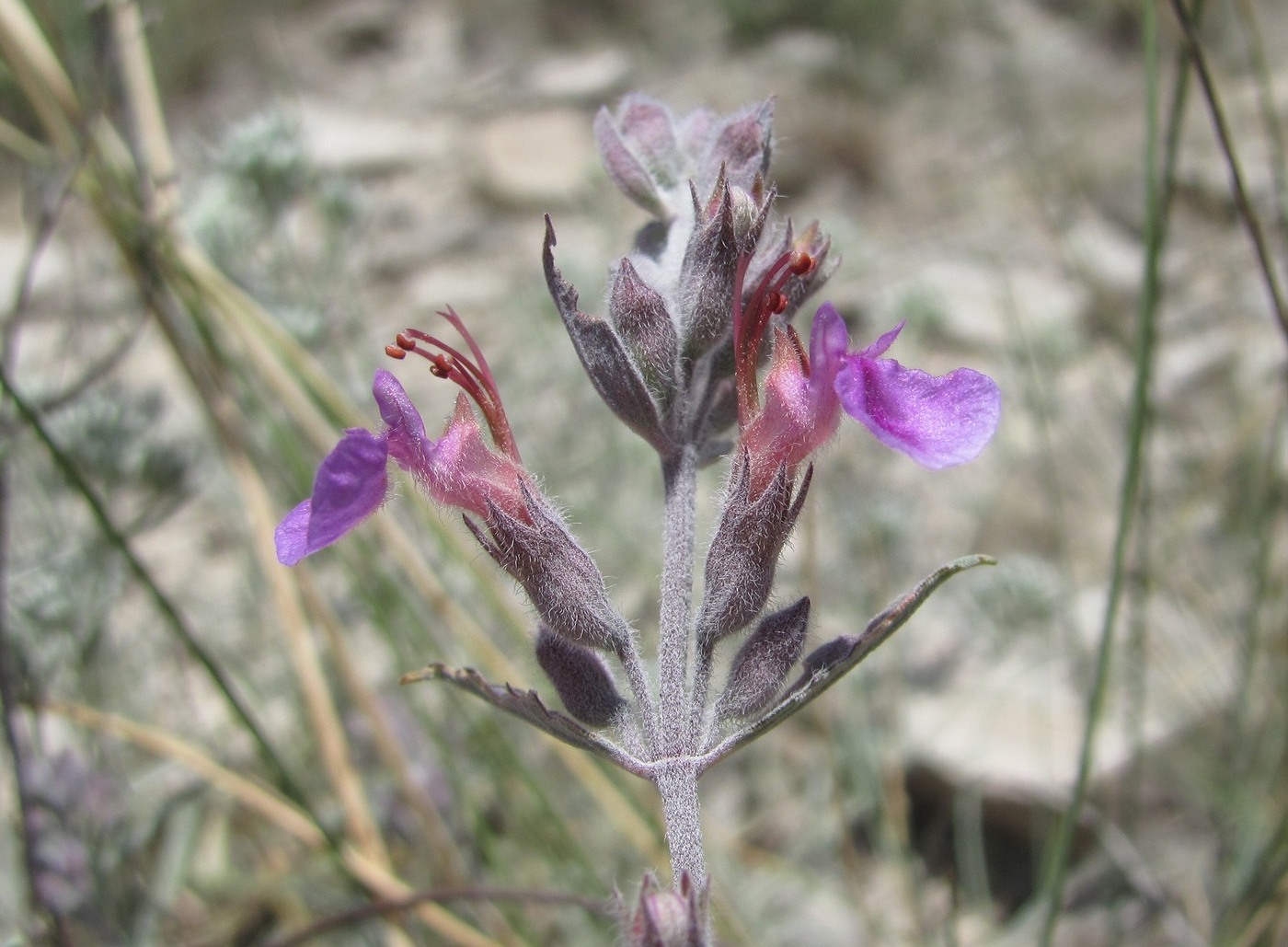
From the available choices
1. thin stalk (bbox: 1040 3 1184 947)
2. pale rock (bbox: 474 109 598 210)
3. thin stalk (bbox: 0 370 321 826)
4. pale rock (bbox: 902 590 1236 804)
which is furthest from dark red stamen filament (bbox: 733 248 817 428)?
pale rock (bbox: 474 109 598 210)

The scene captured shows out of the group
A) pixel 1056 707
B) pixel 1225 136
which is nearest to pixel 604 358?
pixel 1225 136

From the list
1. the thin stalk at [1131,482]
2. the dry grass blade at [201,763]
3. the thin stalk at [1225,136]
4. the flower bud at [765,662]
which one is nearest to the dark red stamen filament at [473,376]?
the flower bud at [765,662]

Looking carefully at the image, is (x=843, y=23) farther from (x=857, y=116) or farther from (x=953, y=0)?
(x=857, y=116)

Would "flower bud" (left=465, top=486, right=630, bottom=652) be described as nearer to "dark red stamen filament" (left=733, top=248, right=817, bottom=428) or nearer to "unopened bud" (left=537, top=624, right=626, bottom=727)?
"unopened bud" (left=537, top=624, right=626, bottom=727)

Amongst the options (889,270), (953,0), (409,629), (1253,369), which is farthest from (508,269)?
(953,0)

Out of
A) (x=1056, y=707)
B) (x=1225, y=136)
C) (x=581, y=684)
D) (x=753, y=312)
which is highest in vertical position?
(x=753, y=312)

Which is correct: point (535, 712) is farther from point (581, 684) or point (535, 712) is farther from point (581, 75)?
point (581, 75)
